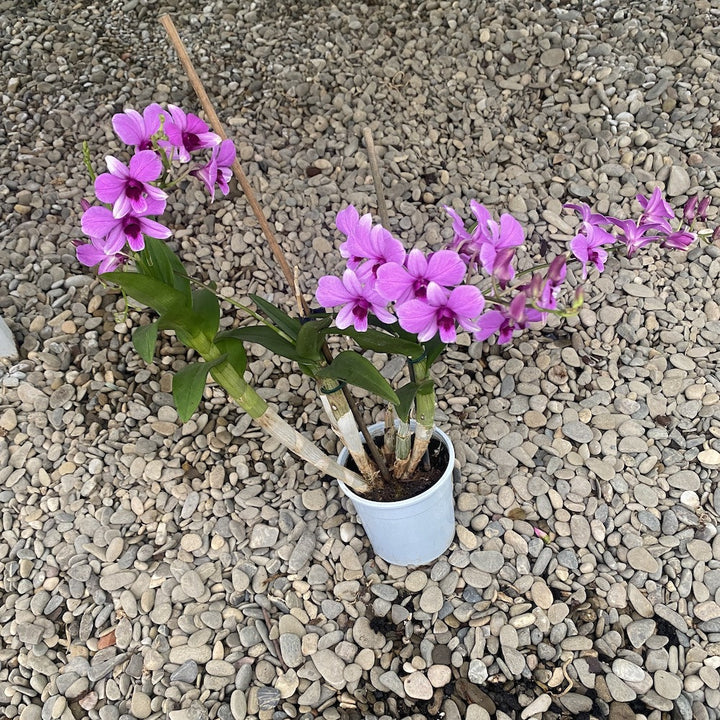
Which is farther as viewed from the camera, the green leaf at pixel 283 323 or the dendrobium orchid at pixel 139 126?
the green leaf at pixel 283 323

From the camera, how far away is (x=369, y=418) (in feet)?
5.95

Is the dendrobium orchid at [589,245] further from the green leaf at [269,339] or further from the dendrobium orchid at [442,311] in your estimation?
the green leaf at [269,339]

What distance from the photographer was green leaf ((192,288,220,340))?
3.73 feet

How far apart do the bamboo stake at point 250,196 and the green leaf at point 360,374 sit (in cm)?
9

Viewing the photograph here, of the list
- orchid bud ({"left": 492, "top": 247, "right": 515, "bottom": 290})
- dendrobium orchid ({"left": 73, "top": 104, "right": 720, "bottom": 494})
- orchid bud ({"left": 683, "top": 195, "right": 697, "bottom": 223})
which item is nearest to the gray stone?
dendrobium orchid ({"left": 73, "top": 104, "right": 720, "bottom": 494})

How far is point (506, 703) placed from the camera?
1.40 metres

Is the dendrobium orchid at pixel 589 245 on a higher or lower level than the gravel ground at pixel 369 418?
higher

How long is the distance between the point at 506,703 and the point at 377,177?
105cm

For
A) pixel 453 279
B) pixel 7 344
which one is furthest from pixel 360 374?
pixel 7 344

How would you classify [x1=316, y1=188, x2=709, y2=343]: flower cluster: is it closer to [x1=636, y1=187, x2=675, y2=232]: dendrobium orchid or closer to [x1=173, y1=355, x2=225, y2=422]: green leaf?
[x1=636, y1=187, x2=675, y2=232]: dendrobium orchid

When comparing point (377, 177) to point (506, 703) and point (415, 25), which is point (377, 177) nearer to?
point (506, 703)

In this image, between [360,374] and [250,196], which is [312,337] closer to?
[360,374]

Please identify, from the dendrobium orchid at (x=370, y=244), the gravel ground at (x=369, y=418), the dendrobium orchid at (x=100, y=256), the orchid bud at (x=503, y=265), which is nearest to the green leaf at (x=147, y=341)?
the dendrobium orchid at (x=100, y=256)

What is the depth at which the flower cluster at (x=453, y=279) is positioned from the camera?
849mm
